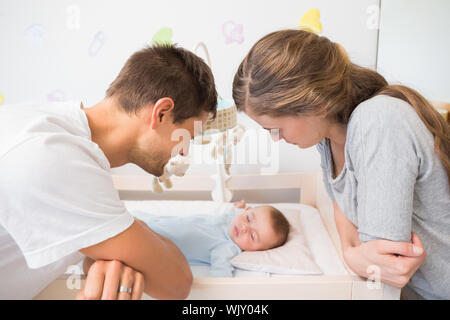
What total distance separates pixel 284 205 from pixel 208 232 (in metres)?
0.48

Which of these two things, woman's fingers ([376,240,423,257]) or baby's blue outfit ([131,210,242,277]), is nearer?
woman's fingers ([376,240,423,257])

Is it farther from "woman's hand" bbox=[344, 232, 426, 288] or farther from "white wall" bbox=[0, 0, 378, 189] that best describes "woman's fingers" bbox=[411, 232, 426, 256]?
"white wall" bbox=[0, 0, 378, 189]

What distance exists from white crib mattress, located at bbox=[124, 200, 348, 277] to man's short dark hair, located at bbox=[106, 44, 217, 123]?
623 mm

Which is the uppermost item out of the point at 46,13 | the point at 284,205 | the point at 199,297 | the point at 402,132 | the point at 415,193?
the point at 46,13

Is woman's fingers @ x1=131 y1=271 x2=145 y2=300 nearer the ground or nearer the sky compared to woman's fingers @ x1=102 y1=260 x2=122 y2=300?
nearer the ground

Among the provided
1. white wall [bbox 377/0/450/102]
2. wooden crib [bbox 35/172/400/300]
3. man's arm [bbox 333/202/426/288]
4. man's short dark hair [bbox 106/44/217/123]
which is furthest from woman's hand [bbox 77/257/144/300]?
white wall [bbox 377/0/450/102]

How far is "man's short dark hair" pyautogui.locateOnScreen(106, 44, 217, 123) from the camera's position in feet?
2.86

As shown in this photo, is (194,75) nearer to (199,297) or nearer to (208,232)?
(199,297)

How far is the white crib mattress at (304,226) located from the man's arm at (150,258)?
43 centimetres

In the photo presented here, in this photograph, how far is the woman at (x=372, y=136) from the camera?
679 mm

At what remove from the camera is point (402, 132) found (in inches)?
26.4

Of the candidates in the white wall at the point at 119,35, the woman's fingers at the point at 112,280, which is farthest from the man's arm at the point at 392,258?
the white wall at the point at 119,35

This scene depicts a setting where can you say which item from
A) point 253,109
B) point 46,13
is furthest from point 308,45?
point 46,13

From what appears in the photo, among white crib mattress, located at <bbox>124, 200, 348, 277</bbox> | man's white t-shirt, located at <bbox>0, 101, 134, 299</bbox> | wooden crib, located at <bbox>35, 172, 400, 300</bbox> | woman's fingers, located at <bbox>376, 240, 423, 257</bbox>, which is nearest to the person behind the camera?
man's white t-shirt, located at <bbox>0, 101, 134, 299</bbox>
